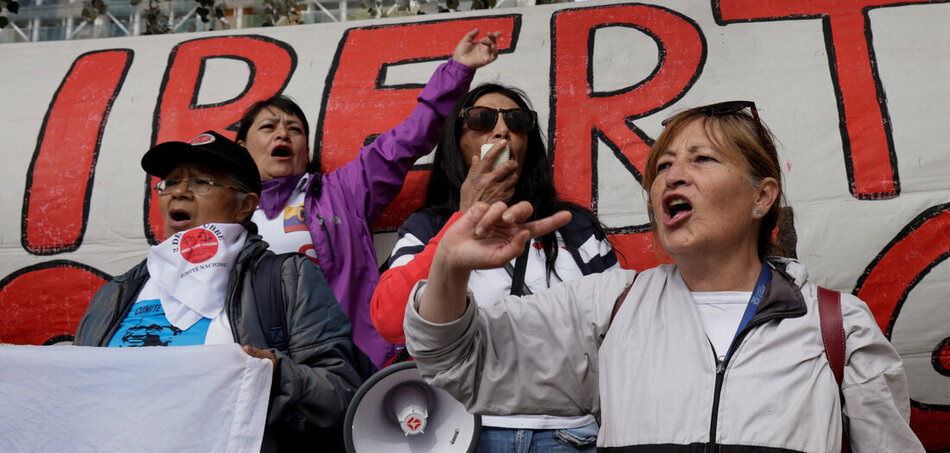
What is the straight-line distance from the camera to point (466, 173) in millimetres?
2844

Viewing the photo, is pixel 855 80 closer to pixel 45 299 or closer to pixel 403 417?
pixel 403 417

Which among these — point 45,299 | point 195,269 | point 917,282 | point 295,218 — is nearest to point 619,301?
point 195,269

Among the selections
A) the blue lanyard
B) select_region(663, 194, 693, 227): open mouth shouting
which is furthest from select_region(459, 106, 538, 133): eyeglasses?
the blue lanyard

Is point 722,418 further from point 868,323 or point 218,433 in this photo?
point 218,433

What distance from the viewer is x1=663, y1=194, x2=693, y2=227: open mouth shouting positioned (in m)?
1.77

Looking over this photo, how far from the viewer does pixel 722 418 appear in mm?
1519

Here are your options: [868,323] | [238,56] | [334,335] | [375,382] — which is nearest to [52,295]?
[238,56]

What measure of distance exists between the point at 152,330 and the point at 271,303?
1.11ft

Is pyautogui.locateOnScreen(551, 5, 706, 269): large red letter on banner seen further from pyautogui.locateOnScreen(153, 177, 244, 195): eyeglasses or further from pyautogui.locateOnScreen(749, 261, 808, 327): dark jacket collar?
pyautogui.locateOnScreen(749, 261, 808, 327): dark jacket collar

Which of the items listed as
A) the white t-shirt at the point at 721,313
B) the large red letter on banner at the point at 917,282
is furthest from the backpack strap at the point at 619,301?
the large red letter on banner at the point at 917,282

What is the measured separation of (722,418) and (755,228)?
52cm

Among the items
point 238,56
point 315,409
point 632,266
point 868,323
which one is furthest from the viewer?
point 238,56

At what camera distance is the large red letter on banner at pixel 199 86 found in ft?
13.1

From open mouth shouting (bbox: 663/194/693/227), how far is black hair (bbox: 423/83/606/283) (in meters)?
0.87
